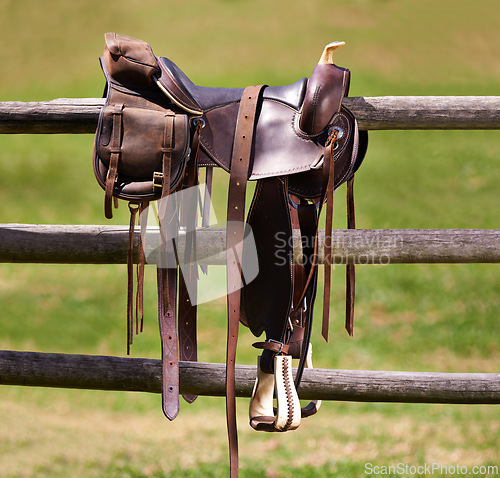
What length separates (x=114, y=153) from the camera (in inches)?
72.6

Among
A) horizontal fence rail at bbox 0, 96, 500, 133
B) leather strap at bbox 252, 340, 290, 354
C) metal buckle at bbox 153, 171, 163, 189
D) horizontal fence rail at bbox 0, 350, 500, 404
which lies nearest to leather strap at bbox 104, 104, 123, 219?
metal buckle at bbox 153, 171, 163, 189

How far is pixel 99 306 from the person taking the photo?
5.61 m

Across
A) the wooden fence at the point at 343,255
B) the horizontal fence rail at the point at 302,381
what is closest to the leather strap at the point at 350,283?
the wooden fence at the point at 343,255

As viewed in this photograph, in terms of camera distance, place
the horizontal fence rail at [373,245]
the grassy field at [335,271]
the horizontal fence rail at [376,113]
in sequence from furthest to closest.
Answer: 1. the grassy field at [335,271]
2. the horizontal fence rail at [373,245]
3. the horizontal fence rail at [376,113]

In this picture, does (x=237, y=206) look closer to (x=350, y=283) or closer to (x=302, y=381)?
(x=350, y=283)

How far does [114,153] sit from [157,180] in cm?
15

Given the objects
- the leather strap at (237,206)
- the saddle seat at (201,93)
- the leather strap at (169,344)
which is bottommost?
the leather strap at (169,344)

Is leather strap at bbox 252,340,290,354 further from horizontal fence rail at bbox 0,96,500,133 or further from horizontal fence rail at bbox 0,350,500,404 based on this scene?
horizontal fence rail at bbox 0,96,500,133

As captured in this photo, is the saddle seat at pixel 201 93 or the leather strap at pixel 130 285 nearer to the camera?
the saddle seat at pixel 201 93

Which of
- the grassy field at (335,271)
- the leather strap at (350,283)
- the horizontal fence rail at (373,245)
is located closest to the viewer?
the leather strap at (350,283)

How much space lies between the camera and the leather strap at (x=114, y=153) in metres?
1.83

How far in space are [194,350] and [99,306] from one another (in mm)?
3587

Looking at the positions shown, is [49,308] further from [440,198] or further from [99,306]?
[440,198]

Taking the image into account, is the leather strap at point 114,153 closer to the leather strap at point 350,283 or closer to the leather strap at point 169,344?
the leather strap at point 169,344
